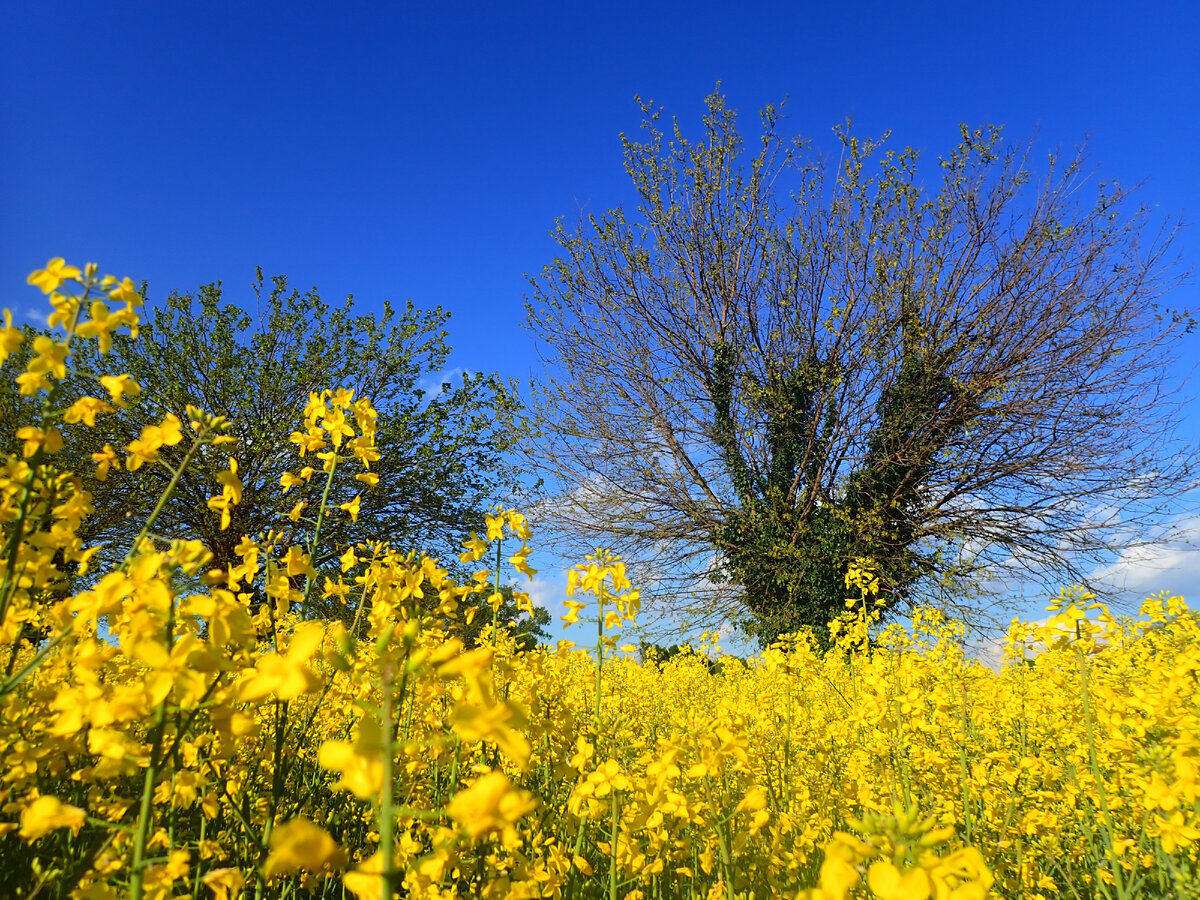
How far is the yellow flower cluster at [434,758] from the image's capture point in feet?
2.93

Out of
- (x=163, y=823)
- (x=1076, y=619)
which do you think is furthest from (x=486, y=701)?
(x=1076, y=619)

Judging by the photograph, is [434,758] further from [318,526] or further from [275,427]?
[275,427]

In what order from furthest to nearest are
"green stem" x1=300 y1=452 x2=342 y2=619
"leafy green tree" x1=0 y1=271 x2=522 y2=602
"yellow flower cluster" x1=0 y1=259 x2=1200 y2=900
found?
"leafy green tree" x1=0 y1=271 x2=522 y2=602 < "green stem" x1=300 y1=452 x2=342 y2=619 < "yellow flower cluster" x1=0 y1=259 x2=1200 y2=900

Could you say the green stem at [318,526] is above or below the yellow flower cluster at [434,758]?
above

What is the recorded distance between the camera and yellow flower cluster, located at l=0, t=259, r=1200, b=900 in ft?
2.93

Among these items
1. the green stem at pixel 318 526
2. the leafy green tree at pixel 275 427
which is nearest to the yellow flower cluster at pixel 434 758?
the green stem at pixel 318 526

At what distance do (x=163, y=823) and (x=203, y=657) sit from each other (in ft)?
5.09

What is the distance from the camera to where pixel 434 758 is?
1965mm

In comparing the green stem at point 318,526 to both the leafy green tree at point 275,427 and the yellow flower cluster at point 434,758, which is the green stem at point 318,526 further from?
the leafy green tree at point 275,427

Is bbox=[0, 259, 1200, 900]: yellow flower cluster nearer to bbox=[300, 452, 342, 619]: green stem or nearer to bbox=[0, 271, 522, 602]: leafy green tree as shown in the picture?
bbox=[300, 452, 342, 619]: green stem

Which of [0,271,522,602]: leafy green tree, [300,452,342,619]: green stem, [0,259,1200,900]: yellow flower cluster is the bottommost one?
[0,259,1200,900]: yellow flower cluster

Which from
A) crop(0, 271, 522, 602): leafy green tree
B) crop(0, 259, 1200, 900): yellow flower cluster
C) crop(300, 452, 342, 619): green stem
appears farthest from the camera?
crop(0, 271, 522, 602): leafy green tree

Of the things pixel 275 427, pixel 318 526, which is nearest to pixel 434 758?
pixel 318 526

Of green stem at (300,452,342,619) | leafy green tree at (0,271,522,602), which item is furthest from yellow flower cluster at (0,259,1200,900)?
leafy green tree at (0,271,522,602)
